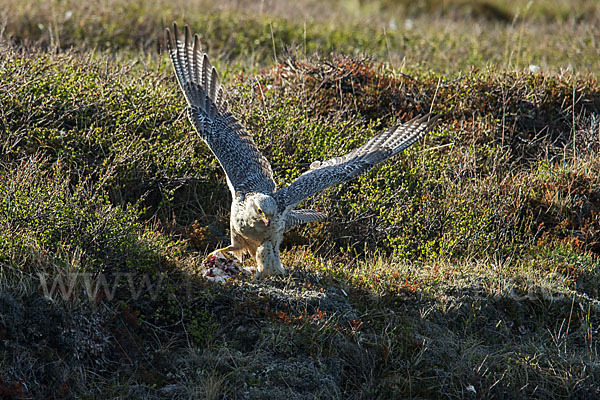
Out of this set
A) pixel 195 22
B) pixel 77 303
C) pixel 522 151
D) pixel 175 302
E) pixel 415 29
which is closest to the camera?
pixel 77 303

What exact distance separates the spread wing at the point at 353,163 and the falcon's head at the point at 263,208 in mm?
222

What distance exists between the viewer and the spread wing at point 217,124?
5.66 meters

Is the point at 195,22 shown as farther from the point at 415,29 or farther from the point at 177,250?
the point at 177,250

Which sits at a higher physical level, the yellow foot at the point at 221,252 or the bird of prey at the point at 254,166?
the bird of prey at the point at 254,166

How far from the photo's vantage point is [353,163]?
5.70 meters

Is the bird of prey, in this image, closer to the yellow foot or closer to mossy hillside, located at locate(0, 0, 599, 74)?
the yellow foot

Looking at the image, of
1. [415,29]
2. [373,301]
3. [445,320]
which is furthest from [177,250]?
[415,29]

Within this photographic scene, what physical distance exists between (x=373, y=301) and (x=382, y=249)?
99 centimetres

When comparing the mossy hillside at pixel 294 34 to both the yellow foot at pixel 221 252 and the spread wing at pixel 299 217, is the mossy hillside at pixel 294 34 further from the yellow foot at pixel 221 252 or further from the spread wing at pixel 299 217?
the yellow foot at pixel 221 252

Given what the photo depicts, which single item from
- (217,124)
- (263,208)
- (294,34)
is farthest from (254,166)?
(294,34)

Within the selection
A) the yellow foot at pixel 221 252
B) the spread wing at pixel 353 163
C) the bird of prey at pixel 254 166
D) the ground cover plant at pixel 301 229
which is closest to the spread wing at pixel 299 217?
the bird of prey at pixel 254 166

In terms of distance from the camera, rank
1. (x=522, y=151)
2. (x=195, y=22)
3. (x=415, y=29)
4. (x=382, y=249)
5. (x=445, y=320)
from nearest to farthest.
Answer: (x=445, y=320), (x=382, y=249), (x=522, y=151), (x=195, y=22), (x=415, y=29)

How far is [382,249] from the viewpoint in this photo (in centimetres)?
636

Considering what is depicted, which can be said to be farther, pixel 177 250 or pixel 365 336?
pixel 177 250
